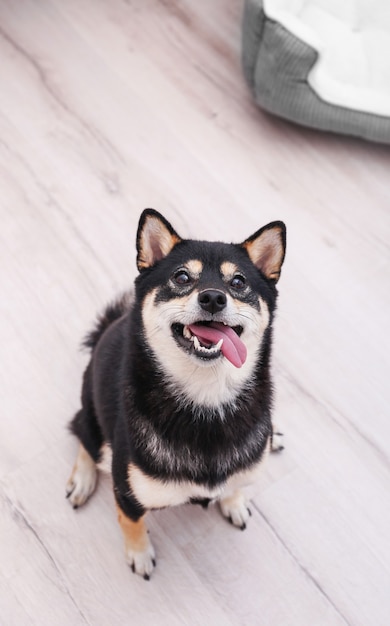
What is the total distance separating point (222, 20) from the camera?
2.27 meters

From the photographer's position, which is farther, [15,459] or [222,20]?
[222,20]

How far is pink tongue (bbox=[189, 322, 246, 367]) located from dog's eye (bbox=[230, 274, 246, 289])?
0.28 feet

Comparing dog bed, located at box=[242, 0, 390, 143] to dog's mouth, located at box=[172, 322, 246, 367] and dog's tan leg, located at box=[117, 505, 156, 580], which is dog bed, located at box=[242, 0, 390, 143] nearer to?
dog's mouth, located at box=[172, 322, 246, 367]

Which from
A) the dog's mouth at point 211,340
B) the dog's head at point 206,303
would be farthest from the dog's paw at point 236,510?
the dog's mouth at point 211,340

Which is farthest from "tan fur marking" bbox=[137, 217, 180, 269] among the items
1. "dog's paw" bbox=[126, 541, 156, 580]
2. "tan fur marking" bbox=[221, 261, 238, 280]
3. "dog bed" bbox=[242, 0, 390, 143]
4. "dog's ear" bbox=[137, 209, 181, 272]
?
"dog bed" bbox=[242, 0, 390, 143]

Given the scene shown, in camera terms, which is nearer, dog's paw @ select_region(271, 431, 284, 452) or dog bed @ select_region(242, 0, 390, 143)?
dog's paw @ select_region(271, 431, 284, 452)

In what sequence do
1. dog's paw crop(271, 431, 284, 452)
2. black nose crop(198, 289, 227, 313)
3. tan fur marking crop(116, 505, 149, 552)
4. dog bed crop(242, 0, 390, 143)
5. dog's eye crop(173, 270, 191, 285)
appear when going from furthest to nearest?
dog bed crop(242, 0, 390, 143) < dog's paw crop(271, 431, 284, 452) < tan fur marking crop(116, 505, 149, 552) < dog's eye crop(173, 270, 191, 285) < black nose crop(198, 289, 227, 313)

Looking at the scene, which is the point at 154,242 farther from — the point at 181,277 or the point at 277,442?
the point at 277,442

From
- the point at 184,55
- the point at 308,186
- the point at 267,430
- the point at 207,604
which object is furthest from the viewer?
the point at 184,55

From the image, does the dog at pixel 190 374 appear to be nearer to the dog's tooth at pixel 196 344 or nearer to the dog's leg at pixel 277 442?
the dog's tooth at pixel 196 344

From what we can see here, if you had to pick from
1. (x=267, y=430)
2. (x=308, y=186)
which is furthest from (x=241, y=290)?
(x=308, y=186)

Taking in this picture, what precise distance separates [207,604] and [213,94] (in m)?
1.53

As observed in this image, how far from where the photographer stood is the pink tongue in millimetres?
1084

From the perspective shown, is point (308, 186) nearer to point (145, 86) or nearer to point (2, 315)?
point (145, 86)
